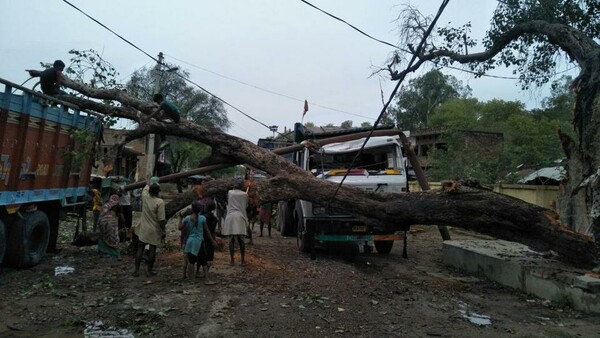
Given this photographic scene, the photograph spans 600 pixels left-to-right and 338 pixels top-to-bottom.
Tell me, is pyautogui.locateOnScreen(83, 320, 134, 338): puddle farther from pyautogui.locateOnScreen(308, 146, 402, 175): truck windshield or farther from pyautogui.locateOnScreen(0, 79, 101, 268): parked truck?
pyautogui.locateOnScreen(308, 146, 402, 175): truck windshield

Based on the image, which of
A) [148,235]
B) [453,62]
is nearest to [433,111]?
[453,62]

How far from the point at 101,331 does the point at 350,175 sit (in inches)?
251

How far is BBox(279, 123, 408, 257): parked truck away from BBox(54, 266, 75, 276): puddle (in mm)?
4398

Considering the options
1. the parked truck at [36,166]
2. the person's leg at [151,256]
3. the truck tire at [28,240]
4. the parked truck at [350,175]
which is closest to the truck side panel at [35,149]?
the parked truck at [36,166]

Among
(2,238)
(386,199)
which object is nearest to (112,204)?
(2,238)

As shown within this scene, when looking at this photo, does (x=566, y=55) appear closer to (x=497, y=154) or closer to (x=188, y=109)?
(x=497, y=154)

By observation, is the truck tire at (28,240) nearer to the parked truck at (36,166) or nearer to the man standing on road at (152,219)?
the parked truck at (36,166)

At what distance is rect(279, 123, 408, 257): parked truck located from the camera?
9.80 metres

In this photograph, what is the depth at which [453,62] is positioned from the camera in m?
11.9

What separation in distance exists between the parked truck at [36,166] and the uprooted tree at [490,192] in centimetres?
107

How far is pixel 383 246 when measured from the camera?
1137 cm

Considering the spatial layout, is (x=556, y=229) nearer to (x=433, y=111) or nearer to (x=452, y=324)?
(x=452, y=324)

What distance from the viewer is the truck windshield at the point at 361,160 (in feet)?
36.4

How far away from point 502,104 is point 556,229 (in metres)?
45.6
